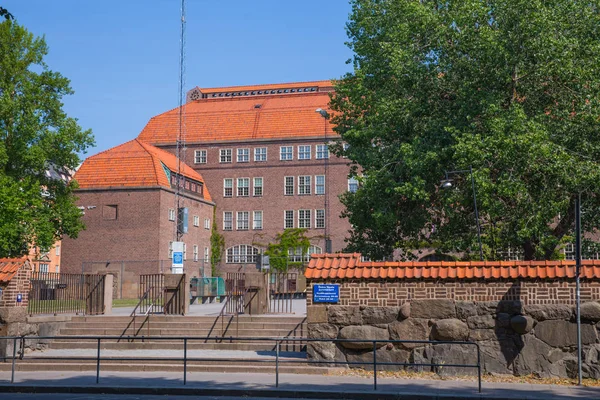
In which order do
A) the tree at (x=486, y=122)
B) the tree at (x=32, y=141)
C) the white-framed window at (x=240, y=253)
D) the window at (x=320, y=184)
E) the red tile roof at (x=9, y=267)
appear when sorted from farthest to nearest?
the white-framed window at (x=240, y=253) < the window at (x=320, y=184) < the tree at (x=32, y=141) < the tree at (x=486, y=122) < the red tile roof at (x=9, y=267)

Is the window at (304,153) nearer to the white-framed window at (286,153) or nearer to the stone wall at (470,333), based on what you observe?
the white-framed window at (286,153)

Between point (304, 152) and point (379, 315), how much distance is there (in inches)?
2105

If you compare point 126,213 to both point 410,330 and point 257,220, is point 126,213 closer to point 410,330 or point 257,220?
point 257,220

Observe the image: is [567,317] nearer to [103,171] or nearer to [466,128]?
[466,128]

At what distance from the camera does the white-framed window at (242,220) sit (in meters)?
69.5

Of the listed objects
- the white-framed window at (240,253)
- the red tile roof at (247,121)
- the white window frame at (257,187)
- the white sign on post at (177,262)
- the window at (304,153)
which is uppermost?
the red tile roof at (247,121)

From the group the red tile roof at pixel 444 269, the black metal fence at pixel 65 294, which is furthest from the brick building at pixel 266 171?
the red tile roof at pixel 444 269

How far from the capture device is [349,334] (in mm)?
16266

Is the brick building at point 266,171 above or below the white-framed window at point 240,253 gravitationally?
above

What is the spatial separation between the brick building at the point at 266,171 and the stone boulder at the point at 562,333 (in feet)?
163

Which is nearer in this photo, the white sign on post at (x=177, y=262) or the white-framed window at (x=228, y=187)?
the white sign on post at (x=177, y=262)

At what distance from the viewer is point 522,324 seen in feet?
50.0

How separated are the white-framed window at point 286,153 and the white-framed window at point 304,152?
2.29 feet

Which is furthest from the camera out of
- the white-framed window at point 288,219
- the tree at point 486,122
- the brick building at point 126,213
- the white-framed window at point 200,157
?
the white-framed window at point 200,157
